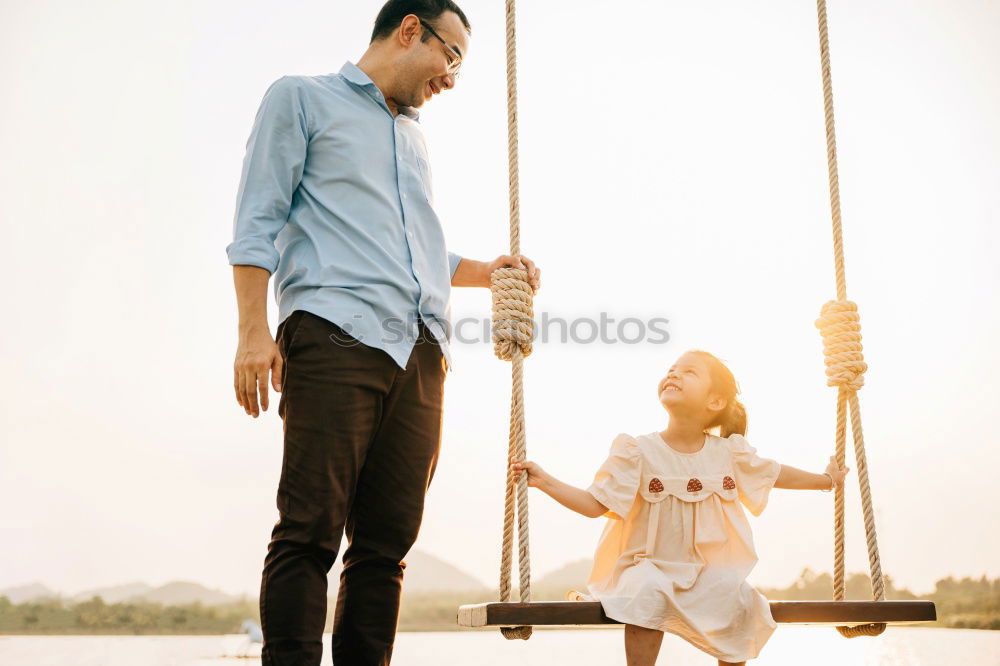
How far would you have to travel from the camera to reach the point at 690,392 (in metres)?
1.86

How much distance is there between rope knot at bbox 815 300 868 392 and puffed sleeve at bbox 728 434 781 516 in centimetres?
21

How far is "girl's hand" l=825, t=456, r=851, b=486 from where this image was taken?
174 centimetres

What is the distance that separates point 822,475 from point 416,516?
2.86ft

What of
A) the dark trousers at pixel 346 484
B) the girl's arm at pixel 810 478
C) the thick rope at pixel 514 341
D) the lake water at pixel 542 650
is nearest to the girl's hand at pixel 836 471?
the girl's arm at pixel 810 478

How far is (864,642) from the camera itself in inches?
145

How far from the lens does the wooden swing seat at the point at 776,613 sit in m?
1.35

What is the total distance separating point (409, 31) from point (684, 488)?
99cm

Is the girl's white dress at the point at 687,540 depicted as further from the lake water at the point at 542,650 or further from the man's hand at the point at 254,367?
the lake water at the point at 542,650

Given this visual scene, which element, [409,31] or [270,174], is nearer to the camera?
[270,174]

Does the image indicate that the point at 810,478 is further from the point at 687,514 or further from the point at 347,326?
the point at 347,326

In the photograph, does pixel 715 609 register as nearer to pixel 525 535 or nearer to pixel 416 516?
pixel 525 535

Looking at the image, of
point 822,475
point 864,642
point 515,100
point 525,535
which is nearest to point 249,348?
point 525,535

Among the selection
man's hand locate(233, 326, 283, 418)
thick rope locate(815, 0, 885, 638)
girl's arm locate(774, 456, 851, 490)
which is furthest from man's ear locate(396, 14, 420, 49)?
girl's arm locate(774, 456, 851, 490)

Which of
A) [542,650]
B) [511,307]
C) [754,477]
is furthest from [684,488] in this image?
[542,650]
